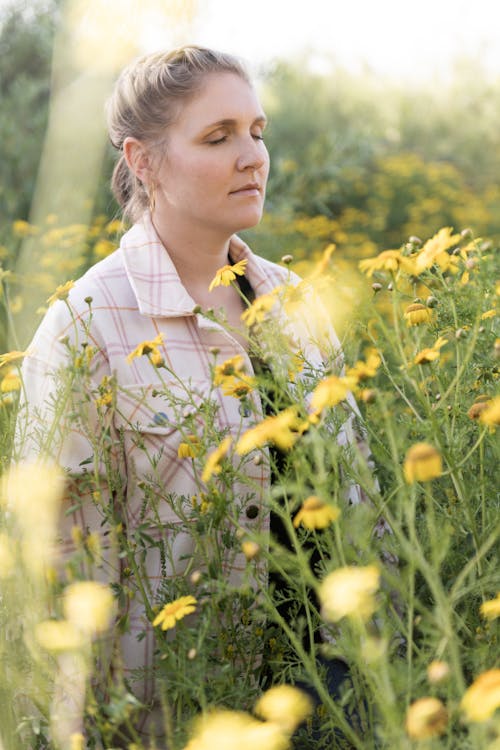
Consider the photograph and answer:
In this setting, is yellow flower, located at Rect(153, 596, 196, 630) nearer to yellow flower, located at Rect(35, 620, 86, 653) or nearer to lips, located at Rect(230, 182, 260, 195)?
yellow flower, located at Rect(35, 620, 86, 653)

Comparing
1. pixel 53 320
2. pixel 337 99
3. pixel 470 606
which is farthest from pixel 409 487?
pixel 337 99

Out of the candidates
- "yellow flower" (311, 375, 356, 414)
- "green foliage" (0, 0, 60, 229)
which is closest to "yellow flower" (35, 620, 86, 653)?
"yellow flower" (311, 375, 356, 414)

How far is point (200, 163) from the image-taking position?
6.91 ft

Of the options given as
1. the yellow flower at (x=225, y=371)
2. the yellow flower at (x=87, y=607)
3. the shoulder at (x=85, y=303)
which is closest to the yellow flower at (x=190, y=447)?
the yellow flower at (x=225, y=371)

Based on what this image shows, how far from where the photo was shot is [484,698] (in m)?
0.84

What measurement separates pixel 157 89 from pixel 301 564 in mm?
1461

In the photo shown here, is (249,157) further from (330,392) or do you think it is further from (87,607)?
(87,607)

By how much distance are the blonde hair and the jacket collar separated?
163 millimetres

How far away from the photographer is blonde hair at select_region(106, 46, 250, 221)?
2180 millimetres

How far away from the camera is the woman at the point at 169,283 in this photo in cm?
188

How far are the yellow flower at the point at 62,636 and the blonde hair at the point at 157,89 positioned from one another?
1376mm

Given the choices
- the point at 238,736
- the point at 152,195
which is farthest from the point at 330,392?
the point at 152,195

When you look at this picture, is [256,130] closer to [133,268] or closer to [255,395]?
[133,268]

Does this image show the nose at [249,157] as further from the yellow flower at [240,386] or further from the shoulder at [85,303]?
the yellow flower at [240,386]
